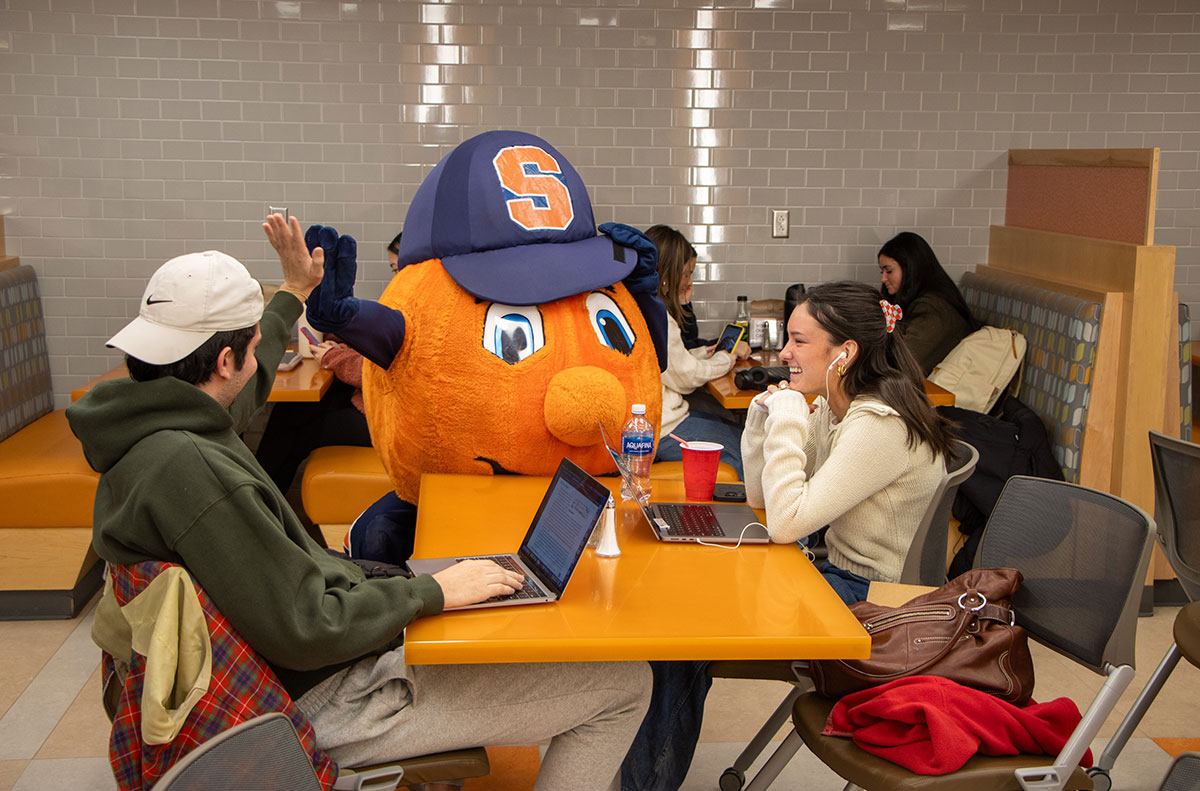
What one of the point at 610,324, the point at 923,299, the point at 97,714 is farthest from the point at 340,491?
the point at 923,299

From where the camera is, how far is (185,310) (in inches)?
71.9

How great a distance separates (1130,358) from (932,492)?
5.39 ft

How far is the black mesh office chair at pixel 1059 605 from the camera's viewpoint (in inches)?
72.1

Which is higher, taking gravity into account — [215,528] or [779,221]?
[779,221]

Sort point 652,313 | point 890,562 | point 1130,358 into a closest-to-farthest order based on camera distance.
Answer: point 890,562
point 652,313
point 1130,358

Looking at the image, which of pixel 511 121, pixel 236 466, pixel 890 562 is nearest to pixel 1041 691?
pixel 890 562

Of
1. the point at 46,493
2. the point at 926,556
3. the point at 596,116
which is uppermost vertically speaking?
the point at 596,116

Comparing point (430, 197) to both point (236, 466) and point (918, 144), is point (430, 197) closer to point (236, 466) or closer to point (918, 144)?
point (236, 466)

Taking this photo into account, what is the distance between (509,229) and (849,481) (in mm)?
1019

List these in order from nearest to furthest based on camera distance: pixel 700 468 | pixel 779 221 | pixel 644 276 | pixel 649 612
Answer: pixel 649 612
pixel 700 468
pixel 644 276
pixel 779 221

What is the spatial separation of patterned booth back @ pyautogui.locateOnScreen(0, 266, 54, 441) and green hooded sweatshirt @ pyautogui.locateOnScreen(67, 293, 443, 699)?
2.86m

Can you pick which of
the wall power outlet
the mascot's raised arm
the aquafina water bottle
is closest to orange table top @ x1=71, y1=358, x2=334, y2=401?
the mascot's raised arm

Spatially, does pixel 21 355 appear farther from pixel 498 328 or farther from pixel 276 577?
pixel 276 577

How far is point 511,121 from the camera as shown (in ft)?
16.0
